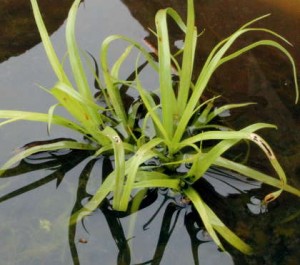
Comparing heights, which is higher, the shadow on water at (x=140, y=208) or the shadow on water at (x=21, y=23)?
the shadow on water at (x=21, y=23)

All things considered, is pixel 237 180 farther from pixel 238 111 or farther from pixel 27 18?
pixel 27 18

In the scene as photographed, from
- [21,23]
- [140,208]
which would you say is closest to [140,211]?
[140,208]

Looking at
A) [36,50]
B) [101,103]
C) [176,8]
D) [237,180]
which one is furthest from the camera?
[176,8]

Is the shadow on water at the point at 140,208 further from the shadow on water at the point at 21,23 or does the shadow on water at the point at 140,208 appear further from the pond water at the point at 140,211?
the shadow on water at the point at 21,23

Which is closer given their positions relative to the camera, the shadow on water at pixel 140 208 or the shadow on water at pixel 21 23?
the shadow on water at pixel 140 208

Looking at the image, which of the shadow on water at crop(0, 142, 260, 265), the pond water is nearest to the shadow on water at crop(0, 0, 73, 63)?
the pond water

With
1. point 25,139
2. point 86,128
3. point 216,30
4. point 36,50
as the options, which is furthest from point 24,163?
point 216,30

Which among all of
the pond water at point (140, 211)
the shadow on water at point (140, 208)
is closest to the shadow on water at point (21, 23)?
the pond water at point (140, 211)

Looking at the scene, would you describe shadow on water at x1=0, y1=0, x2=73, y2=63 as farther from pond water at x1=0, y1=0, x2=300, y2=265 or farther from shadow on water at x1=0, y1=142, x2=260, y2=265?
shadow on water at x1=0, y1=142, x2=260, y2=265
